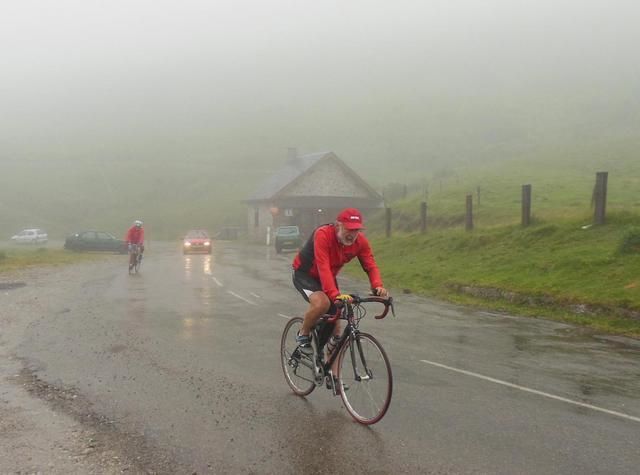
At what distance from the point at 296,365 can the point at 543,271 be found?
33.8 ft

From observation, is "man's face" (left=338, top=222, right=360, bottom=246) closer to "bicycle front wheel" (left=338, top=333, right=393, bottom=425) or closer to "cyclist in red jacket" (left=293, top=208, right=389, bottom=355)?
"cyclist in red jacket" (left=293, top=208, right=389, bottom=355)

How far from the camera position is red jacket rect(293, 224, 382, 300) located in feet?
17.7

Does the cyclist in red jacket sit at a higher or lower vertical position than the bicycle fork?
higher

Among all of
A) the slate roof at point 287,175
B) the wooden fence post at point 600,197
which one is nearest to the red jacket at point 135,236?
the wooden fence post at point 600,197

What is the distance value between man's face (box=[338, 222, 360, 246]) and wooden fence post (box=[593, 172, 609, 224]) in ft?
43.3

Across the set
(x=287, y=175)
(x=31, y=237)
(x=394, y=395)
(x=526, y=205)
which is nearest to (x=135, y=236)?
(x=526, y=205)

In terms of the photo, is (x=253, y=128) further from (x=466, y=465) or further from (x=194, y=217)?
(x=466, y=465)

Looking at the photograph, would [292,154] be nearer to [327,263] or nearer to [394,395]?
[394,395]

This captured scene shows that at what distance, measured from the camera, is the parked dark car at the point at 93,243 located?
37594 millimetres

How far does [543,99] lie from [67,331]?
132607 millimetres

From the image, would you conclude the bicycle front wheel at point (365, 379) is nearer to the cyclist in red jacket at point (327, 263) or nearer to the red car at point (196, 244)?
the cyclist in red jacket at point (327, 263)

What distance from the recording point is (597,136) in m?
83.1

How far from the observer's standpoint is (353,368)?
5480 millimetres

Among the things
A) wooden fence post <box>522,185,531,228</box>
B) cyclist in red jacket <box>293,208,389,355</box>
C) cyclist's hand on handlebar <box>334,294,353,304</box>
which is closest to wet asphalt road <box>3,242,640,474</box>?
cyclist in red jacket <box>293,208,389,355</box>
